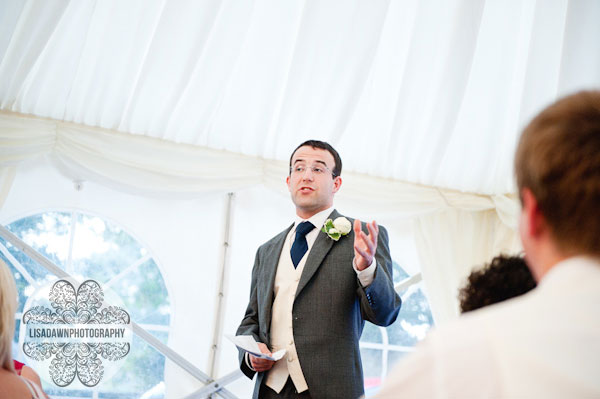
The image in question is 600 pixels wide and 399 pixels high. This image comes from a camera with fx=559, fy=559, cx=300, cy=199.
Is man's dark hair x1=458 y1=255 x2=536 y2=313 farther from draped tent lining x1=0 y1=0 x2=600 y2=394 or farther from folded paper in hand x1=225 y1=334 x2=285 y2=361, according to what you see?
draped tent lining x1=0 y1=0 x2=600 y2=394

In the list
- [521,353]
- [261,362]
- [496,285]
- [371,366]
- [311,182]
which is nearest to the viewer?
[521,353]

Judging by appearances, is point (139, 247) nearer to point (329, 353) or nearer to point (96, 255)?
point (96, 255)

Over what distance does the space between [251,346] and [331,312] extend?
1.17ft

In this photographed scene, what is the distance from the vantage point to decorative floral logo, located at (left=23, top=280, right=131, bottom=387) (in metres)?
3.50

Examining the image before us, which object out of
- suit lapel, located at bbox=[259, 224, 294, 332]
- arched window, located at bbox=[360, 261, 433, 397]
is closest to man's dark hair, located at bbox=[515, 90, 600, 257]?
suit lapel, located at bbox=[259, 224, 294, 332]

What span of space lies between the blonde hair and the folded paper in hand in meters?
0.77

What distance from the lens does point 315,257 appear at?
235 cm

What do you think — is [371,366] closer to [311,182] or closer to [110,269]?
[110,269]

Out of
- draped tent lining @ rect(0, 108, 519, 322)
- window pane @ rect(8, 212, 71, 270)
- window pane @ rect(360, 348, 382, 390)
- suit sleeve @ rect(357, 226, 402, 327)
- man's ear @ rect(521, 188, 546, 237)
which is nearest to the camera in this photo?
man's ear @ rect(521, 188, 546, 237)

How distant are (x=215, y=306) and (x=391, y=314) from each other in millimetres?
2094

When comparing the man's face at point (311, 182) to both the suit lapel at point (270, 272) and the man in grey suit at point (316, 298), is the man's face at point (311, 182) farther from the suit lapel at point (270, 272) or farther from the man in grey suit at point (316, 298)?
the suit lapel at point (270, 272)

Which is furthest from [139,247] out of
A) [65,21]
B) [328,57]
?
[328,57]

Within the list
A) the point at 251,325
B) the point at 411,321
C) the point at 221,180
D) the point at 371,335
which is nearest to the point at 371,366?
the point at 371,335

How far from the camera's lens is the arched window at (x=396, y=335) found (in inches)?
181
